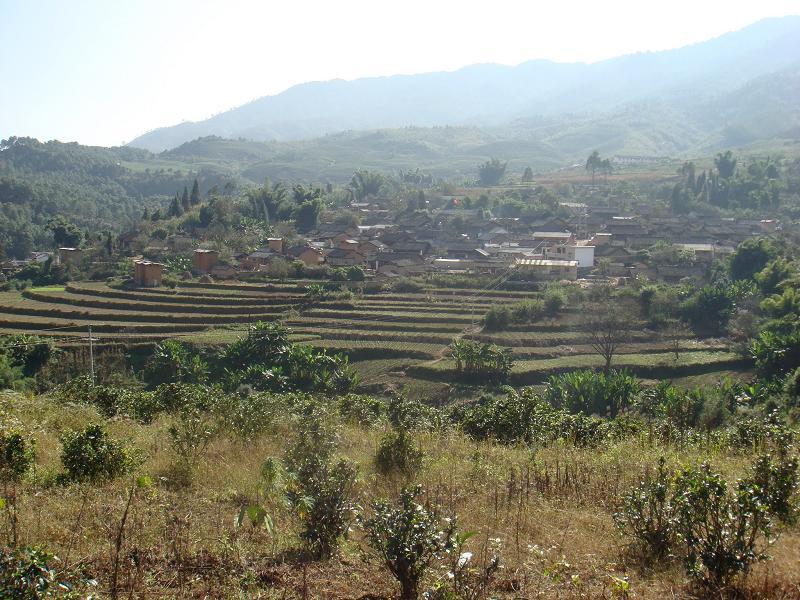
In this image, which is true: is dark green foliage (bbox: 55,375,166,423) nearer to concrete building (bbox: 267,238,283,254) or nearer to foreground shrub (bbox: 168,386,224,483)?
foreground shrub (bbox: 168,386,224,483)

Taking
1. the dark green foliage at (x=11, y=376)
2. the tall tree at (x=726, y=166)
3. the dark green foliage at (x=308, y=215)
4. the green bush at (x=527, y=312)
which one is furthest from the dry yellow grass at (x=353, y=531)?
the tall tree at (x=726, y=166)

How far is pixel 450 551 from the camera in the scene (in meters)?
4.53

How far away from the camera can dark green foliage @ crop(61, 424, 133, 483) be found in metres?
6.86

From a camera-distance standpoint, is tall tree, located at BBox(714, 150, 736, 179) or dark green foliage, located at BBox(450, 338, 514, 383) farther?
tall tree, located at BBox(714, 150, 736, 179)

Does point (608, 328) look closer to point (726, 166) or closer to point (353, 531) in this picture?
point (353, 531)

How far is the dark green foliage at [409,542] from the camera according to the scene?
4.46 metres

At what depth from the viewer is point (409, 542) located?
4461 mm

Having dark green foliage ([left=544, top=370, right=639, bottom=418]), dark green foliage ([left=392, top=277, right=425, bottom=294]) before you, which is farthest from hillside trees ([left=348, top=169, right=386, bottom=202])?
dark green foliage ([left=544, top=370, right=639, bottom=418])

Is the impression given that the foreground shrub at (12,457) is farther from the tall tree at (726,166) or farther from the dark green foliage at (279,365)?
the tall tree at (726,166)

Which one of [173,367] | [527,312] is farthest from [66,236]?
[527,312]

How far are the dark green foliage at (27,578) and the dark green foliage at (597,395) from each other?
20524mm

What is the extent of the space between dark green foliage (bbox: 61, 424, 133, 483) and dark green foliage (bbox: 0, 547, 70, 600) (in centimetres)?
334

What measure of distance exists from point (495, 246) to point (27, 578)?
50.9 m

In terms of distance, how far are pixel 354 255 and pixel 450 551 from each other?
4364cm
